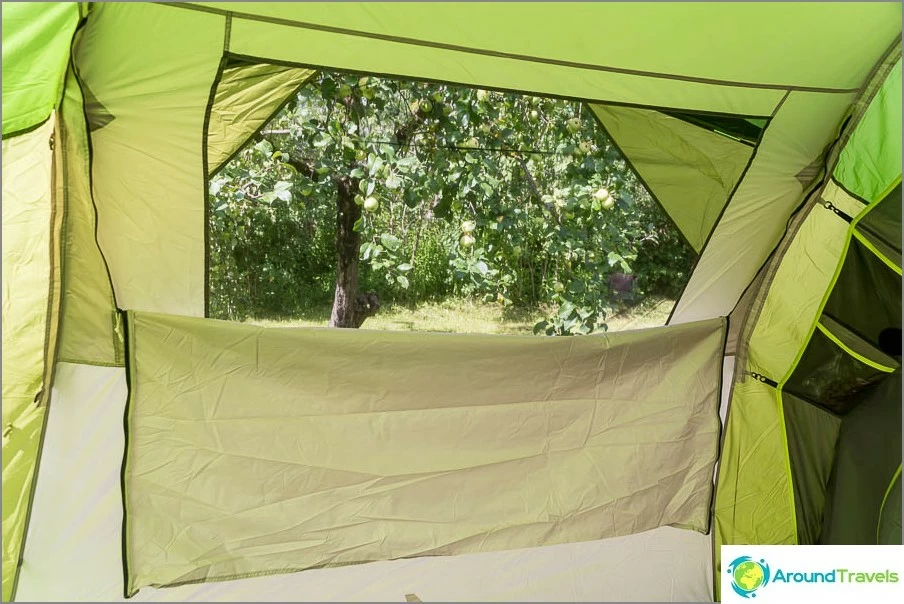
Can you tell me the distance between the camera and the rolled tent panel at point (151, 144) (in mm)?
1316

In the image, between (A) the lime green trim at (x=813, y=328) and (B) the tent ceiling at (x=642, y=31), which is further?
(A) the lime green trim at (x=813, y=328)

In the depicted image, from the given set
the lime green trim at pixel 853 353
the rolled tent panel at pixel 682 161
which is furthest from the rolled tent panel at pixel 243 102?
the lime green trim at pixel 853 353

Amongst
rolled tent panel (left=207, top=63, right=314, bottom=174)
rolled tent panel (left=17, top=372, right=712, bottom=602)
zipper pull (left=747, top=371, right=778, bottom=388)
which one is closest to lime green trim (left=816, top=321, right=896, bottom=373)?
zipper pull (left=747, top=371, right=778, bottom=388)

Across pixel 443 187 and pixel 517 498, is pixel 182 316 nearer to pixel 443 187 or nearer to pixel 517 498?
pixel 443 187

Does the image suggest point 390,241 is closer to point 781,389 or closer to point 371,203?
point 371,203

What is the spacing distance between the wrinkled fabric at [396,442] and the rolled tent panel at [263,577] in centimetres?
7

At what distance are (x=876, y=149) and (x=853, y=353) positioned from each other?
49cm

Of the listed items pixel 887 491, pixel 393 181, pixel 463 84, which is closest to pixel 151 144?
pixel 393 181

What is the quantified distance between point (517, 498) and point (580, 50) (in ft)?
3.64

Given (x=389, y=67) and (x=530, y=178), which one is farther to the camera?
(x=530, y=178)

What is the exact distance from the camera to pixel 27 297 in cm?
139

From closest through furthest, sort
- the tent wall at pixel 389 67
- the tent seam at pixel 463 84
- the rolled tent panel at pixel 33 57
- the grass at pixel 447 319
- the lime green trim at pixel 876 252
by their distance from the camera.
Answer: the rolled tent panel at pixel 33 57
the tent wall at pixel 389 67
the tent seam at pixel 463 84
the lime green trim at pixel 876 252
the grass at pixel 447 319

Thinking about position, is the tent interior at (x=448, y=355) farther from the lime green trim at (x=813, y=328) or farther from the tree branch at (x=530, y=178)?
the tree branch at (x=530, y=178)

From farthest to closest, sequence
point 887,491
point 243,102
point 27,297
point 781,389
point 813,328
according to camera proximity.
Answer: point 781,389 < point 813,328 < point 887,491 < point 243,102 < point 27,297
